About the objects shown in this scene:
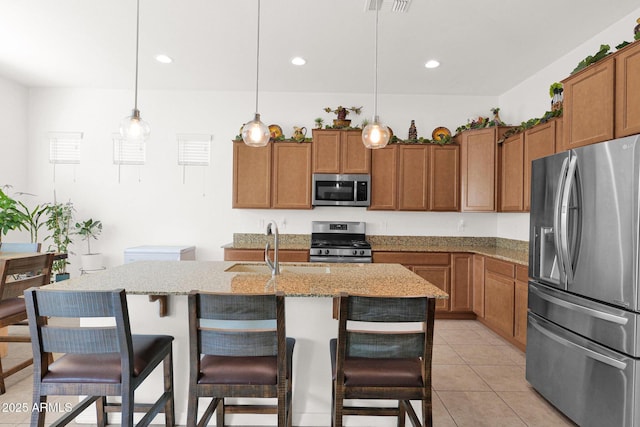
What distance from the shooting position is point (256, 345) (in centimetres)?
142

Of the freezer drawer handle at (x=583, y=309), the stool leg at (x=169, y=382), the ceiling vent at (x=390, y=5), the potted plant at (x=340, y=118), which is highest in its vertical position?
the ceiling vent at (x=390, y=5)

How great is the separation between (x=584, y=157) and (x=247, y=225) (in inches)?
152

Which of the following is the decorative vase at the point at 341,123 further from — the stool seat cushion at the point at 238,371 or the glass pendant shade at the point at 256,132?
the stool seat cushion at the point at 238,371

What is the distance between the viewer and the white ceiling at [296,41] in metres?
2.81

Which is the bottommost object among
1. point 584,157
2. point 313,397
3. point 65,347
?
point 313,397

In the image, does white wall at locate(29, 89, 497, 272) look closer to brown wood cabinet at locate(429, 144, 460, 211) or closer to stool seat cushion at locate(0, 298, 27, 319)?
brown wood cabinet at locate(429, 144, 460, 211)

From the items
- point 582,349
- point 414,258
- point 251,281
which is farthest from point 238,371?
point 414,258

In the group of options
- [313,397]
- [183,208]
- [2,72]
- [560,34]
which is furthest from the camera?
[183,208]

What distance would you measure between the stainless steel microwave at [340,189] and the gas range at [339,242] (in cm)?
44

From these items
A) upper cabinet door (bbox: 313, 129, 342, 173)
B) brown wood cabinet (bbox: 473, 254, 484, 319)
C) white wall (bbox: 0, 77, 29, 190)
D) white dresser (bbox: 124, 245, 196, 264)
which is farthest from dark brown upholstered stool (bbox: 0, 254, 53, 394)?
brown wood cabinet (bbox: 473, 254, 484, 319)

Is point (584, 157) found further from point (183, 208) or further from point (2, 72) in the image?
point (2, 72)

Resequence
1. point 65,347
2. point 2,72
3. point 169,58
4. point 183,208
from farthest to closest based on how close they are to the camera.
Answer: point 183,208, point 2,72, point 169,58, point 65,347

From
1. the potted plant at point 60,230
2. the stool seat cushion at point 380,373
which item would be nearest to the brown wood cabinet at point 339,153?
the stool seat cushion at point 380,373

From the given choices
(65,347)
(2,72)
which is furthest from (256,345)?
(2,72)
